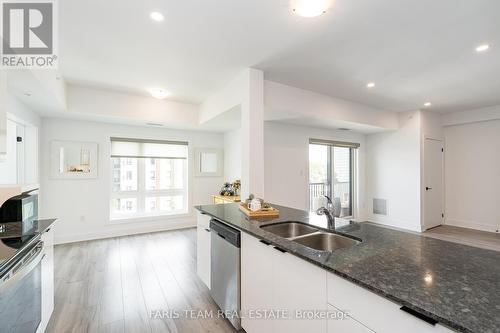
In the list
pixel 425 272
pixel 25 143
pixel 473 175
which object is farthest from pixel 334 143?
pixel 25 143

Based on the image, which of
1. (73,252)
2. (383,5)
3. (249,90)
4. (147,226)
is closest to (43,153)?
(73,252)

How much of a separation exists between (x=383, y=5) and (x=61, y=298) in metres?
4.09

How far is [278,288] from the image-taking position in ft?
4.69

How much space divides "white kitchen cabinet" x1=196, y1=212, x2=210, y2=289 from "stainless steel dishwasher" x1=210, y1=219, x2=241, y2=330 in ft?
0.46

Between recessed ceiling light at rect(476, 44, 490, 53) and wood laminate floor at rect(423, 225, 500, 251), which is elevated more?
recessed ceiling light at rect(476, 44, 490, 53)

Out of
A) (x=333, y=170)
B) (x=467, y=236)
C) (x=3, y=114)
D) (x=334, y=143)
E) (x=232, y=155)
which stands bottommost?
(x=467, y=236)

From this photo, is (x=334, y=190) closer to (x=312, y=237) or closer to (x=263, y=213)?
(x=263, y=213)

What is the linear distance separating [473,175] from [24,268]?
24.3ft

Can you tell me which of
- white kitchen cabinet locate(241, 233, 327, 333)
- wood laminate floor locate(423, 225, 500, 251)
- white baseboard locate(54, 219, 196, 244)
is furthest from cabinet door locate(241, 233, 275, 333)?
wood laminate floor locate(423, 225, 500, 251)

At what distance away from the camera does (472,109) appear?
Answer: 4.96m

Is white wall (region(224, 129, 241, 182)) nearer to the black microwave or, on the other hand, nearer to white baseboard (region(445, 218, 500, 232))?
the black microwave

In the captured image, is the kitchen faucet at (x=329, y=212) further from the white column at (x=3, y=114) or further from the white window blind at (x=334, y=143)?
the white window blind at (x=334, y=143)

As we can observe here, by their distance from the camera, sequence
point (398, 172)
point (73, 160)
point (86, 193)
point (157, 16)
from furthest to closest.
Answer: point (398, 172), point (86, 193), point (73, 160), point (157, 16)

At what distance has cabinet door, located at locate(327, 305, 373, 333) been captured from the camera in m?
0.95
